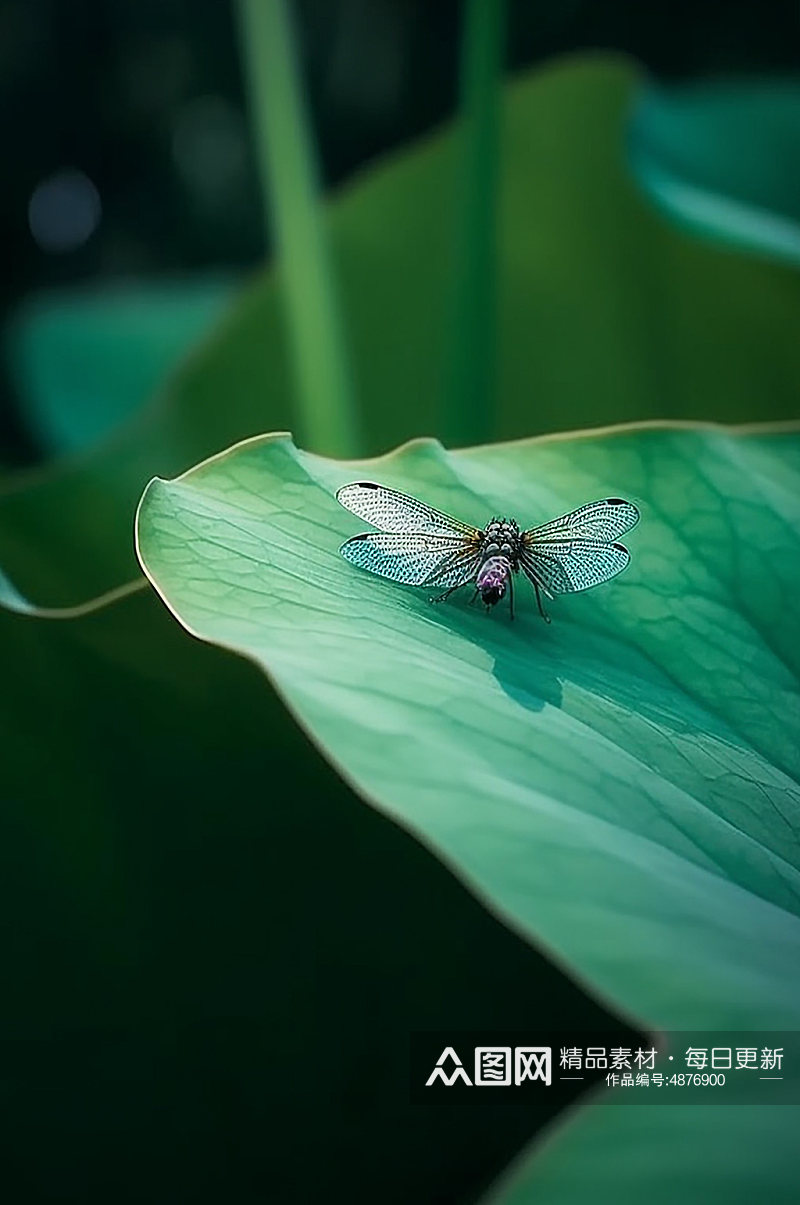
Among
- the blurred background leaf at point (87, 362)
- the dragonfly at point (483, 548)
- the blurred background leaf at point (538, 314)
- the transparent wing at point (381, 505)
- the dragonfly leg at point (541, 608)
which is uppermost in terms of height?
the transparent wing at point (381, 505)

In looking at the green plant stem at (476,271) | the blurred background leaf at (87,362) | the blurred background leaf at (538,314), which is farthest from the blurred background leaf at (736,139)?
the blurred background leaf at (87,362)

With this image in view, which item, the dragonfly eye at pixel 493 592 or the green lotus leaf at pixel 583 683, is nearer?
the green lotus leaf at pixel 583 683

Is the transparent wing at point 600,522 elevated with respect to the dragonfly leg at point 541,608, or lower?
elevated

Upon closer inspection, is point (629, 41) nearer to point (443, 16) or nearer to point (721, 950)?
point (443, 16)

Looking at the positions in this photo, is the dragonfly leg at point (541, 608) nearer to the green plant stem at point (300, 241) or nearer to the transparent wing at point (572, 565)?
the transparent wing at point (572, 565)

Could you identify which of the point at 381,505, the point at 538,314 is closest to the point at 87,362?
the point at 538,314

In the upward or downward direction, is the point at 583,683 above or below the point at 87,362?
above

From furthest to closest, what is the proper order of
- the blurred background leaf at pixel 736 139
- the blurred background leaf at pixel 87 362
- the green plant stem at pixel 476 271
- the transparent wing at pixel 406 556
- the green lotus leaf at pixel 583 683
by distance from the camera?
the blurred background leaf at pixel 87 362 → the blurred background leaf at pixel 736 139 → the green plant stem at pixel 476 271 → the transparent wing at pixel 406 556 → the green lotus leaf at pixel 583 683

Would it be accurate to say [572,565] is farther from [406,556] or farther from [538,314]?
[538,314]

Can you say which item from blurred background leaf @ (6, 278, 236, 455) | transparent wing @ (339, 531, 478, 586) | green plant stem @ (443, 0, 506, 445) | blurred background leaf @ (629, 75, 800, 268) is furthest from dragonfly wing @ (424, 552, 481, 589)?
blurred background leaf @ (6, 278, 236, 455)
